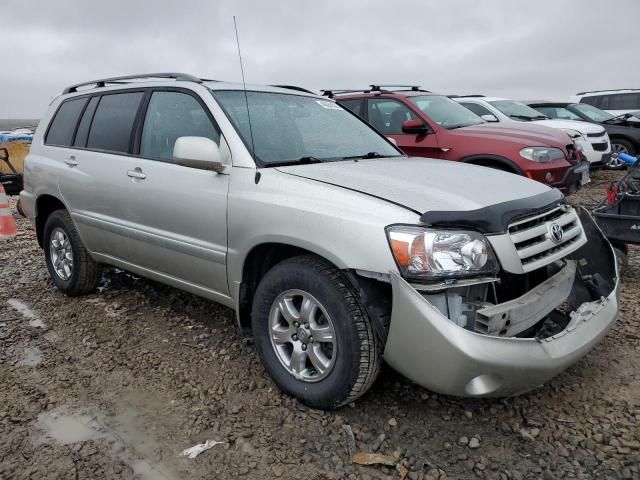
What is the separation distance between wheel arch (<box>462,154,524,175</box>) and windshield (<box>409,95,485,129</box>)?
0.64m

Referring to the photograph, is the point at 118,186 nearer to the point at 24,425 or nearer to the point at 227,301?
the point at 227,301

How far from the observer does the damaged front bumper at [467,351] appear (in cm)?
224

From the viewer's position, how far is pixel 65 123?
4.59 m

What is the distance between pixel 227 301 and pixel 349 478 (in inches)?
50.4

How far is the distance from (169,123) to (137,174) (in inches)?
15.6

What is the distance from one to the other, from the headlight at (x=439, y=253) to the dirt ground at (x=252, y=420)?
2.74 ft

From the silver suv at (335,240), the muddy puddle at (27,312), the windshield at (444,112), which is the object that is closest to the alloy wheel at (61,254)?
the muddy puddle at (27,312)

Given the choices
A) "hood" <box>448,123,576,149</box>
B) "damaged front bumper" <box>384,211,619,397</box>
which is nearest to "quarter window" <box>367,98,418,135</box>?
"hood" <box>448,123,576,149</box>

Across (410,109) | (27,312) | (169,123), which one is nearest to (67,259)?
(27,312)

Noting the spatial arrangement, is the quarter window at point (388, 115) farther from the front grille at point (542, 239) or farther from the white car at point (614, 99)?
the white car at point (614, 99)

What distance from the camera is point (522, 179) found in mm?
3174

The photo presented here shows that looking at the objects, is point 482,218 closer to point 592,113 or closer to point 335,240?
point 335,240

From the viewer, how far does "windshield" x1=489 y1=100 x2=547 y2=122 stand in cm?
1127

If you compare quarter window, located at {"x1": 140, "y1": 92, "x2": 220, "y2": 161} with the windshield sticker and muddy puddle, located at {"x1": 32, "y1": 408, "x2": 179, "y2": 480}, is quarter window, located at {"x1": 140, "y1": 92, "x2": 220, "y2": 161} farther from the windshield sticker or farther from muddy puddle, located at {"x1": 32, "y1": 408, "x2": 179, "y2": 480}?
muddy puddle, located at {"x1": 32, "y1": 408, "x2": 179, "y2": 480}
